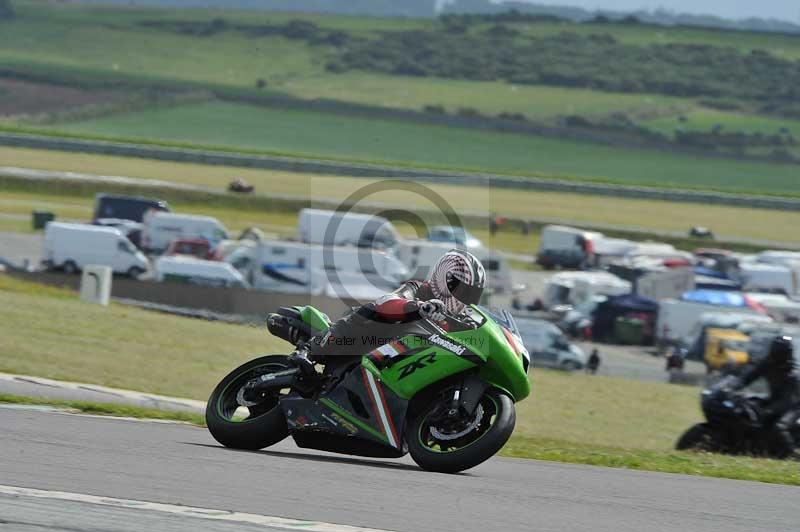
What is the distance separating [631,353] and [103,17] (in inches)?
4029

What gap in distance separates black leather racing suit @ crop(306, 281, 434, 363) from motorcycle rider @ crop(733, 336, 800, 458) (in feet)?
18.2

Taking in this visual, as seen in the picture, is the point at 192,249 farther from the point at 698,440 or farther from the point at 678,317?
the point at 698,440

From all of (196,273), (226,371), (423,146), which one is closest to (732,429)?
(226,371)

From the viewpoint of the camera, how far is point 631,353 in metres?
28.8

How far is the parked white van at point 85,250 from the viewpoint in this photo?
106 feet

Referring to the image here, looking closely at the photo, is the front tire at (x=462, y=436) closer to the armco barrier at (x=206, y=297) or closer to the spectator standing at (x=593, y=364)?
the spectator standing at (x=593, y=364)

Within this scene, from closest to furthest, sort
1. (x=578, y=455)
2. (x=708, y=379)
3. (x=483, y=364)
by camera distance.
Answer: (x=483, y=364) → (x=578, y=455) → (x=708, y=379)

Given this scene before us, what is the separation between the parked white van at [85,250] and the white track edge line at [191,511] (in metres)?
27.8

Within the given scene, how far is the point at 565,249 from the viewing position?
43.6 meters

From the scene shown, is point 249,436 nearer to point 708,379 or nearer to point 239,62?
point 708,379

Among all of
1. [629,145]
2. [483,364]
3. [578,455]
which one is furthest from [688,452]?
[629,145]

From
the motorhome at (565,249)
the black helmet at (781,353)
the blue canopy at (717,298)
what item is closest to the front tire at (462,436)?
the black helmet at (781,353)

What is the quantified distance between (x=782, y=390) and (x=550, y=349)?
43.6 feet

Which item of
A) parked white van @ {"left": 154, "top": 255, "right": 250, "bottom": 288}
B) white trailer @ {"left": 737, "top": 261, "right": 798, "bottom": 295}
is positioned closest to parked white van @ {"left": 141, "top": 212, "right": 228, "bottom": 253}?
parked white van @ {"left": 154, "top": 255, "right": 250, "bottom": 288}
